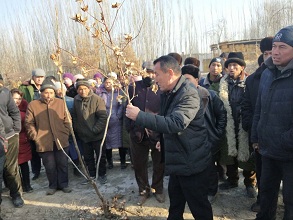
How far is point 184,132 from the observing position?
2.40 meters

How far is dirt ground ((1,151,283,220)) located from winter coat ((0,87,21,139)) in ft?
3.56

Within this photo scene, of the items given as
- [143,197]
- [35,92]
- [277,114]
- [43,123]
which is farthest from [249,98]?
[35,92]

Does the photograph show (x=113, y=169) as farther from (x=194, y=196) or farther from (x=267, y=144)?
(x=267, y=144)

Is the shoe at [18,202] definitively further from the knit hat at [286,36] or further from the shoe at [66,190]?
the knit hat at [286,36]

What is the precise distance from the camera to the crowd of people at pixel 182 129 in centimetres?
231

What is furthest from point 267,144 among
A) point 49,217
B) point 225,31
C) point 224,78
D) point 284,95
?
point 225,31

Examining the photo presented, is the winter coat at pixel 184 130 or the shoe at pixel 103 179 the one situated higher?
the winter coat at pixel 184 130

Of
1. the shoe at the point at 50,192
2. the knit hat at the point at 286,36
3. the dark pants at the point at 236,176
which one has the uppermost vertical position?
the knit hat at the point at 286,36

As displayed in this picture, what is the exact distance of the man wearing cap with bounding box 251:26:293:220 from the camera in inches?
87.8

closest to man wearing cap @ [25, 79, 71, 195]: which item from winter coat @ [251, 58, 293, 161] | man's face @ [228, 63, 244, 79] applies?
man's face @ [228, 63, 244, 79]

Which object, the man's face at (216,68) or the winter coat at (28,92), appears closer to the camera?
the man's face at (216,68)

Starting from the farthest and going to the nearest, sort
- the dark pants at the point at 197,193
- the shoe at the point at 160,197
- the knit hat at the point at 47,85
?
the knit hat at the point at 47,85, the shoe at the point at 160,197, the dark pants at the point at 197,193

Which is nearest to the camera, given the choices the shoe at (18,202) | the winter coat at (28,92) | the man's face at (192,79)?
the man's face at (192,79)

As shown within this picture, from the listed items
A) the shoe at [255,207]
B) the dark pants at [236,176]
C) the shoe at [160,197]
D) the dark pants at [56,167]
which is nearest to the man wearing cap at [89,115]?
the dark pants at [56,167]
